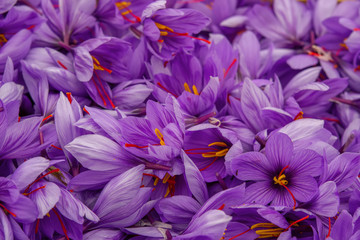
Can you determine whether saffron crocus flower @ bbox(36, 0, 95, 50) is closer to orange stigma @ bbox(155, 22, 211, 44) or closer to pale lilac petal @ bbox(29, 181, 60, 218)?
orange stigma @ bbox(155, 22, 211, 44)

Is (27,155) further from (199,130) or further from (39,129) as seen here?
(199,130)

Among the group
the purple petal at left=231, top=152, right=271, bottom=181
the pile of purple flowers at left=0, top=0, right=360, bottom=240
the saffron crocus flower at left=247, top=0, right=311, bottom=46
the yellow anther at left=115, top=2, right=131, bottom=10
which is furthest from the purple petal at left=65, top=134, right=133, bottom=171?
the saffron crocus flower at left=247, top=0, right=311, bottom=46

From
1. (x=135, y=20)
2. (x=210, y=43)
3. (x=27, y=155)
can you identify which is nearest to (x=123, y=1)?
(x=135, y=20)

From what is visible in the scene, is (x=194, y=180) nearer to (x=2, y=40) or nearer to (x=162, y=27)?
(x=162, y=27)

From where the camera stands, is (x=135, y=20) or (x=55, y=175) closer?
(x=55, y=175)

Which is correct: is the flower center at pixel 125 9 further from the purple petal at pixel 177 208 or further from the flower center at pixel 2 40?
the purple petal at pixel 177 208

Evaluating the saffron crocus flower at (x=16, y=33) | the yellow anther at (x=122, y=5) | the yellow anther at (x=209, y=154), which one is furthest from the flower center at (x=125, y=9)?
the yellow anther at (x=209, y=154)

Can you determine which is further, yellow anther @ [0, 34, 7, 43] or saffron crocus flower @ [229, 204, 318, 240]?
yellow anther @ [0, 34, 7, 43]
